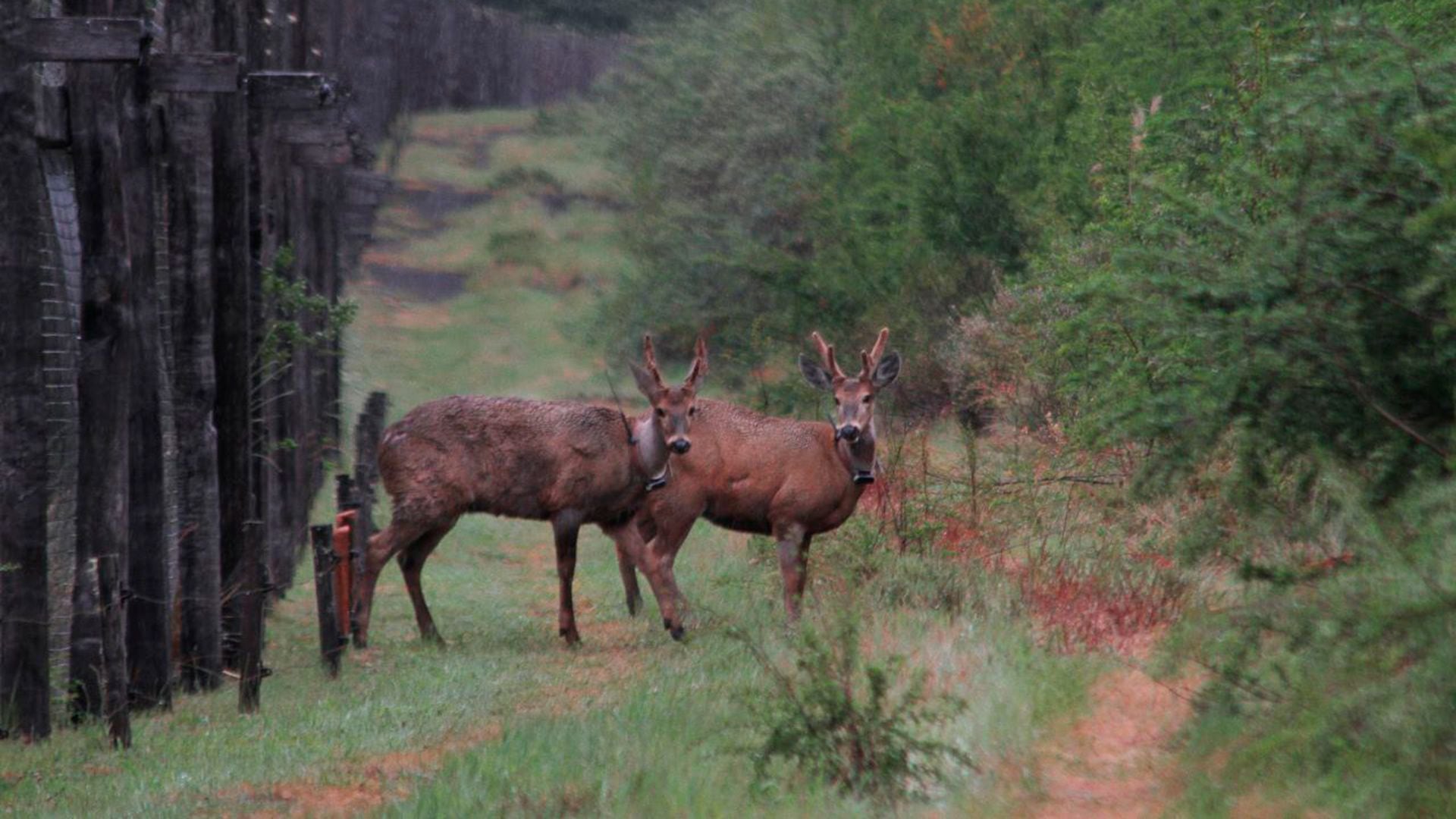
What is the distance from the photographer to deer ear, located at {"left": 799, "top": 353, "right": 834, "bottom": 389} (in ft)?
51.6

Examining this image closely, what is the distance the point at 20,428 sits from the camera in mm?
11164

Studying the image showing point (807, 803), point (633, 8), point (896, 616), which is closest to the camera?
point (807, 803)

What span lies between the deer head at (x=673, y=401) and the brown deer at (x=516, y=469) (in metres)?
0.02

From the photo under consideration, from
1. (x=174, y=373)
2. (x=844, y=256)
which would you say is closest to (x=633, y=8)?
(x=844, y=256)

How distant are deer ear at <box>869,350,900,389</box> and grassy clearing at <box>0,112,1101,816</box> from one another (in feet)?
4.34

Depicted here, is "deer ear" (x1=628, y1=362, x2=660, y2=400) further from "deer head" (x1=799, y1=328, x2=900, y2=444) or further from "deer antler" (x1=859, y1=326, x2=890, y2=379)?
"deer antler" (x1=859, y1=326, x2=890, y2=379)

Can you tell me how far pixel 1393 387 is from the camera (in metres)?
8.91

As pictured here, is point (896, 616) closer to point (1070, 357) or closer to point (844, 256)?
point (1070, 357)

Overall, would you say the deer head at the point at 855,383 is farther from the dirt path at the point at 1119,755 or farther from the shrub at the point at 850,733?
the shrub at the point at 850,733

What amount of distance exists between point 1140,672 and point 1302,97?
3125 mm

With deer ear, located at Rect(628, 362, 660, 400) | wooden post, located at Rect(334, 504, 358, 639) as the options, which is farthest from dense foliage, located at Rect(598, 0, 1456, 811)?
wooden post, located at Rect(334, 504, 358, 639)

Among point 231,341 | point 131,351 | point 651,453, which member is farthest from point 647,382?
point 131,351

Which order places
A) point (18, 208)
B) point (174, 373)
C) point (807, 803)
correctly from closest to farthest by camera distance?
point (807, 803) → point (18, 208) → point (174, 373)

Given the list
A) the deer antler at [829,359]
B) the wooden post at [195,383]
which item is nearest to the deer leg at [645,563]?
the deer antler at [829,359]
